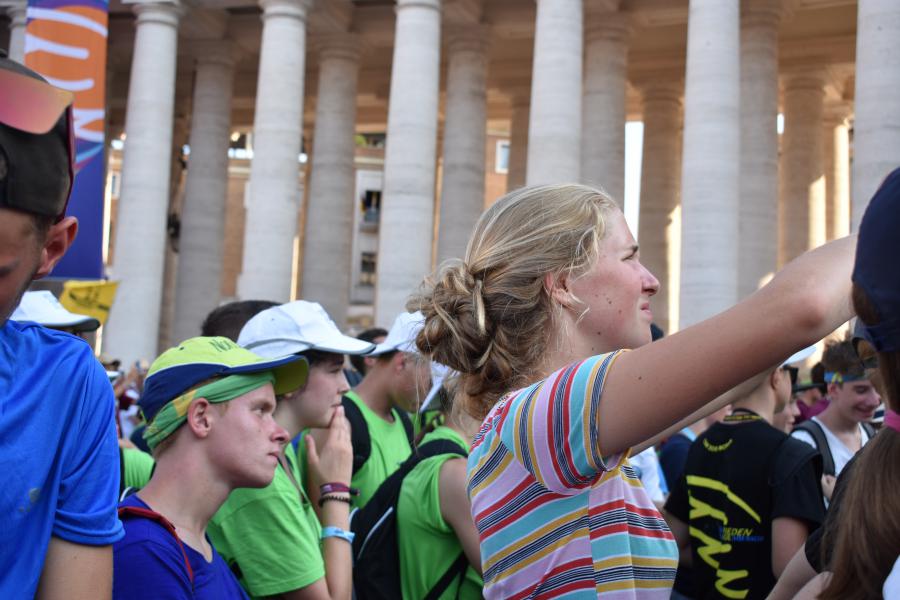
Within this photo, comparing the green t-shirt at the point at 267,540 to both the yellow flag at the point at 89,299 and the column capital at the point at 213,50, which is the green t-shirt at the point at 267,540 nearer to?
the yellow flag at the point at 89,299

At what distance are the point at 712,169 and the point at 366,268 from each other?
37682mm

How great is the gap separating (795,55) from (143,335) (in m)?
24.7

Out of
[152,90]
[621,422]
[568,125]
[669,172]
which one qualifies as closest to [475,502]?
[621,422]

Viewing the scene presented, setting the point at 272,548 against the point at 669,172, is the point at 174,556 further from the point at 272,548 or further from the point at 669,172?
the point at 669,172

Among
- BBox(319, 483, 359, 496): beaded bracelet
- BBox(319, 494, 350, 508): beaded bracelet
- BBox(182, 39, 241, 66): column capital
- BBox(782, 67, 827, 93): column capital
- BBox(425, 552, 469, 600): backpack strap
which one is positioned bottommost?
BBox(425, 552, 469, 600): backpack strap

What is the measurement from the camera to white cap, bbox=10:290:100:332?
288 inches

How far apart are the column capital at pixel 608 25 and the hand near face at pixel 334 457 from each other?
33.8m

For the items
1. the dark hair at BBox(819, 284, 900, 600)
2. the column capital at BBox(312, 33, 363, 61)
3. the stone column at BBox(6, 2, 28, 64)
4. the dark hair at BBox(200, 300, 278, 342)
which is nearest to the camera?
the dark hair at BBox(819, 284, 900, 600)

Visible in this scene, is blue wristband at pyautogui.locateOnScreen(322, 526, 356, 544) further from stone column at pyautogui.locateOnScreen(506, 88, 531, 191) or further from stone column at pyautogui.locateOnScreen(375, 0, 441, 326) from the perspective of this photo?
stone column at pyautogui.locateOnScreen(506, 88, 531, 191)

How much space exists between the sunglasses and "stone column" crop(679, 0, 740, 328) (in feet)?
98.8

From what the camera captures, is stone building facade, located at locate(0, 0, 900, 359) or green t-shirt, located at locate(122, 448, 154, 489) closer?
green t-shirt, located at locate(122, 448, 154, 489)

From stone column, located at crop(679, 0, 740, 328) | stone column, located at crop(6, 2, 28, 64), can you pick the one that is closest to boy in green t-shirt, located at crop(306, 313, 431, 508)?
stone column, located at crop(679, 0, 740, 328)

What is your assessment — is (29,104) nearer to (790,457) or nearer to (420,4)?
(790,457)

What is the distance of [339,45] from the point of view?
41.1m
